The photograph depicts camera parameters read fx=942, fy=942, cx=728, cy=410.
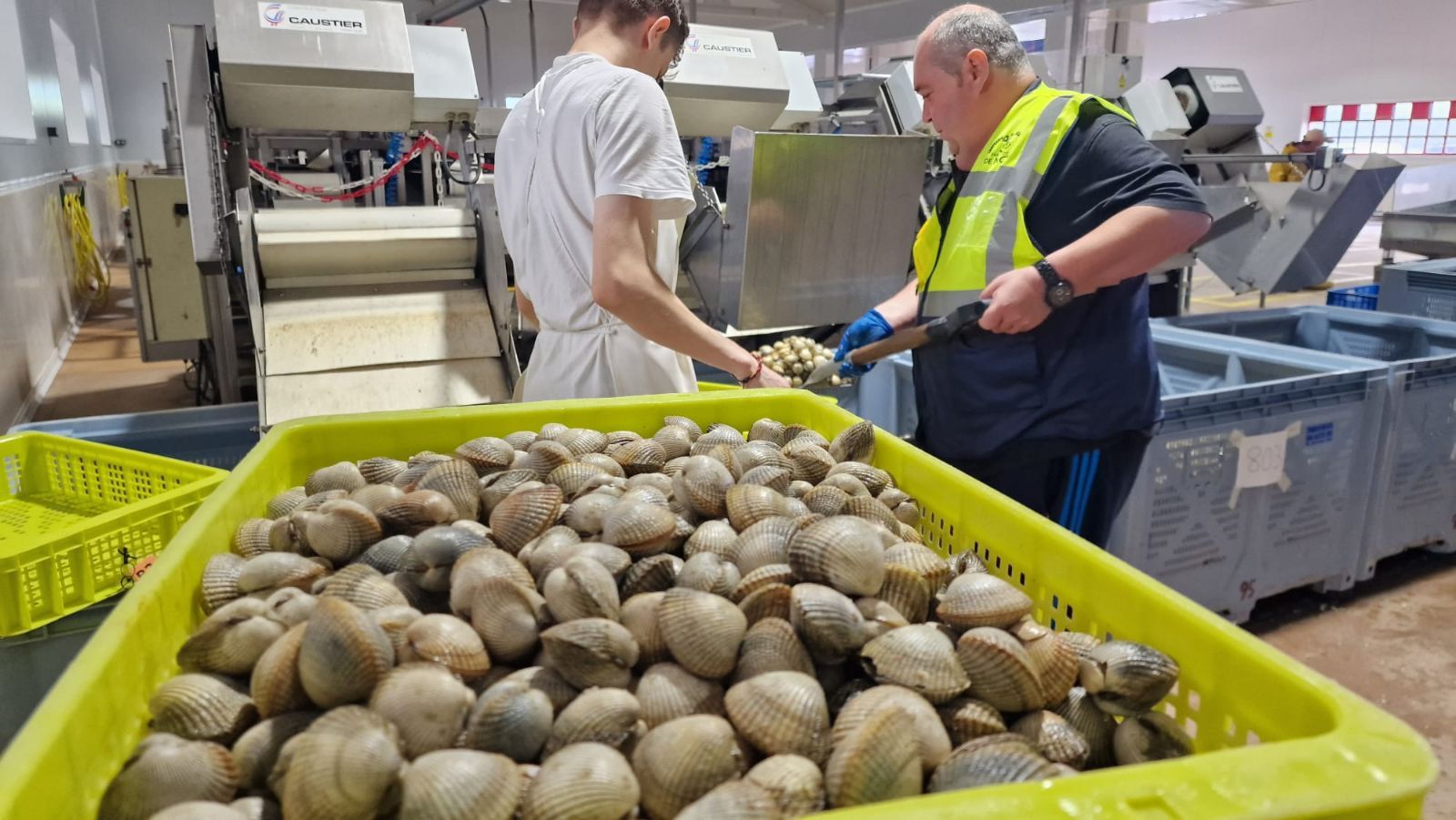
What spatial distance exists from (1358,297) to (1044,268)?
14.2 feet

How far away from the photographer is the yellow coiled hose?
775 centimetres

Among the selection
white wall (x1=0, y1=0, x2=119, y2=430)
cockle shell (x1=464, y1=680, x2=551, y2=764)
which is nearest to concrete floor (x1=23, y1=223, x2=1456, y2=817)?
cockle shell (x1=464, y1=680, x2=551, y2=764)

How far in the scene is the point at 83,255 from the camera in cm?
847

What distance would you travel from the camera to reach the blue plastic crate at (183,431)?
8.29ft

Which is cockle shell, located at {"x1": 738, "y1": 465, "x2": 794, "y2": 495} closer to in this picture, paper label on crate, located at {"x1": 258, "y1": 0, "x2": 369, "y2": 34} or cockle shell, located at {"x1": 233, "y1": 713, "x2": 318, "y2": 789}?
cockle shell, located at {"x1": 233, "y1": 713, "x2": 318, "y2": 789}

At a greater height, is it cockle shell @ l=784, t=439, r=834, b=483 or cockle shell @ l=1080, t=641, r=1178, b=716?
cockle shell @ l=784, t=439, r=834, b=483

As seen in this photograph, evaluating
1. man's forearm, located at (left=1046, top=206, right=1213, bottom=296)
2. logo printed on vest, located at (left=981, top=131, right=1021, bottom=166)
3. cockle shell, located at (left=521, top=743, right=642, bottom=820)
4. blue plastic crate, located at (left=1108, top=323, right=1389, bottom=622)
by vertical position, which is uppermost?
logo printed on vest, located at (left=981, top=131, right=1021, bottom=166)

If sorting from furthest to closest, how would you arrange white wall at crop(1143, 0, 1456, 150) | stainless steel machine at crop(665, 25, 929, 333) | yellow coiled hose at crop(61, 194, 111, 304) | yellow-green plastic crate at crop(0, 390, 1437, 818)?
white wall at crop(1143, 0, 1456, 150) < yellow coiled hose at crop(61, 194, 111, 304) < stainless steel machine at crop(665, 25, 929, 333) < yellow-green plastic crate at crop(0, 390, 1437, 818)

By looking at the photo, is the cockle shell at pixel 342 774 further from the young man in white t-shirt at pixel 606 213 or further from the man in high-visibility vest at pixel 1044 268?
the man in high-visibility vest at pixel 1044 268

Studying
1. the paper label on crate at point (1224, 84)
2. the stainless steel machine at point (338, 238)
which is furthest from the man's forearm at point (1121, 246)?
the paper label on crate at point (1224, 84)

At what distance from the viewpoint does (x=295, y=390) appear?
113 inches

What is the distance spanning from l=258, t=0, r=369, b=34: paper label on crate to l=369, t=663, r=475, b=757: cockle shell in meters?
2.89

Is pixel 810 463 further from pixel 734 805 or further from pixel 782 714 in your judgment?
pixel 734 805

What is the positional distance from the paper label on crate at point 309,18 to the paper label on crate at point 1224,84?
382 cm
